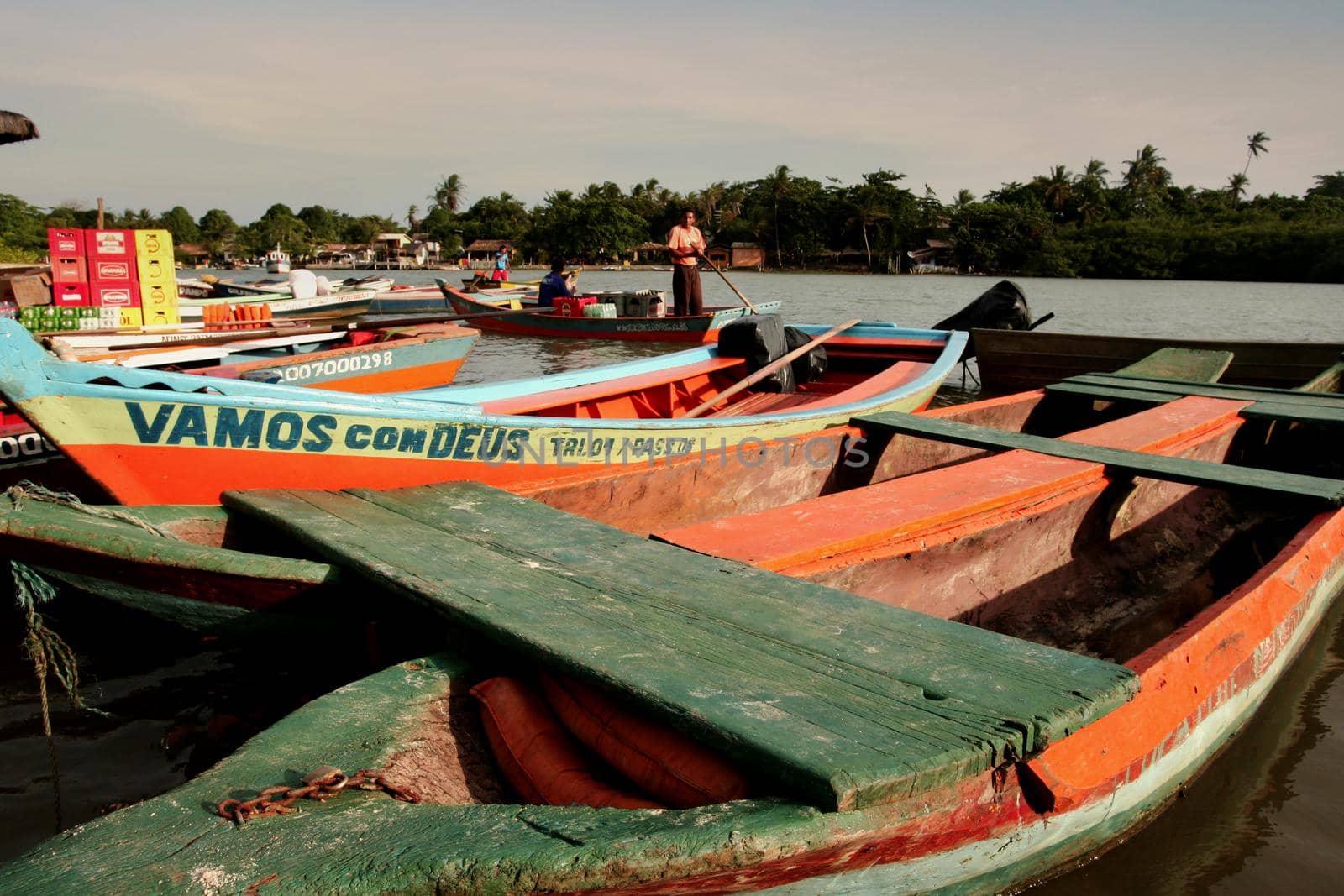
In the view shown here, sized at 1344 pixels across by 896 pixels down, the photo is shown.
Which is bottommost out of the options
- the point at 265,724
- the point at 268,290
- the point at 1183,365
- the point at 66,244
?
the point at 265,724

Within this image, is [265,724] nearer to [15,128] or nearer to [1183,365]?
[1183,365]

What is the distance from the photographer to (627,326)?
574 inches

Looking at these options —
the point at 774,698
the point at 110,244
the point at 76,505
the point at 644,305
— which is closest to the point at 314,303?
the point at 644,305

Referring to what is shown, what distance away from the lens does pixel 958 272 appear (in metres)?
56.5

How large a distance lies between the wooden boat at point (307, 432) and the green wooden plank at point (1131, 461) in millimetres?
558

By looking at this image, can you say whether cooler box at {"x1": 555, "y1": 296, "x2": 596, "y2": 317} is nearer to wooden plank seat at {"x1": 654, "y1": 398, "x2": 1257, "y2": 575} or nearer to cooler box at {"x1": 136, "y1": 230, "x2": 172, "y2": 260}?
cooler box at {"x1": 136, "y1": 230, "x2": 172, "y2": 260}

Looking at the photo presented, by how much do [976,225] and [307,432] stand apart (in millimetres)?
57328

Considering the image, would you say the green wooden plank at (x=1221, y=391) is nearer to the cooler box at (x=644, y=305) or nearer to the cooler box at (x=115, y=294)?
the cooler box at (x=115, y=294)

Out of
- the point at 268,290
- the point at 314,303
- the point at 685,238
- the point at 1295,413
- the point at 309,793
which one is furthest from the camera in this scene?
the point at 268,290

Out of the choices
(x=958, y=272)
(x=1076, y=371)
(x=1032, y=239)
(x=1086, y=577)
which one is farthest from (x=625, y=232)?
(x=1086, y=577)

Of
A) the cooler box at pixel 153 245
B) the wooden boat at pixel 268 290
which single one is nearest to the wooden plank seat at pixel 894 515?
the cooler box at pixel 153 245

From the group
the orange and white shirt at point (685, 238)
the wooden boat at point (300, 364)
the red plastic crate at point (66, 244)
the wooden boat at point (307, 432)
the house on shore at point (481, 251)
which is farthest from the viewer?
the house on shore at point (481, 251)

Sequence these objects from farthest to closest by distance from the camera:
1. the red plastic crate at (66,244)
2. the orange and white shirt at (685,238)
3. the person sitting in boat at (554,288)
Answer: the person sitting in boat at (554,288) < the orange and white shirt at (685,238) < the red plastic crate at (66,244)

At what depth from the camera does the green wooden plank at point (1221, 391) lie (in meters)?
5.50
